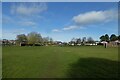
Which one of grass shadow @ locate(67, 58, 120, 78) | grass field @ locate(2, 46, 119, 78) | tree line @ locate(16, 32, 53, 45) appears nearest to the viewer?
grass shadow @ locate(67, 58, 120, 78)

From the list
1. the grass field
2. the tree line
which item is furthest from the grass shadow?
the tree line

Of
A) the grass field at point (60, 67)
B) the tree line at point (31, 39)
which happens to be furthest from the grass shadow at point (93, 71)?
the tree line at point (31, 39)

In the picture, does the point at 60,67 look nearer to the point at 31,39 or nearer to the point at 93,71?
the point at 93,71

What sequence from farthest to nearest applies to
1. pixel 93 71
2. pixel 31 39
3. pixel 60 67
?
pixel 31 39
pixel 60 67
pixel 93 71

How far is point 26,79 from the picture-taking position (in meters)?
9.51

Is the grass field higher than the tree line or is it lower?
lower

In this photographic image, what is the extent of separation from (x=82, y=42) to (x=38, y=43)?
35.1 m

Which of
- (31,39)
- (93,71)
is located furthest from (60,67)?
(31,39)

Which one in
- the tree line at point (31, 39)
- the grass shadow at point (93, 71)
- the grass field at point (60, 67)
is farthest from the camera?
the tree line at point (31, 39)

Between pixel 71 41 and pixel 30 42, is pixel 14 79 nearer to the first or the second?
pixel 30 42

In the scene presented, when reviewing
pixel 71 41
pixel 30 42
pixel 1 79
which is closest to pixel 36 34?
pixel 30 42

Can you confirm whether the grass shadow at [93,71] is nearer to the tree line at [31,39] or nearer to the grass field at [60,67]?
the grass field at [60,67]

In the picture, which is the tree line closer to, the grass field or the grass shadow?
the grass field

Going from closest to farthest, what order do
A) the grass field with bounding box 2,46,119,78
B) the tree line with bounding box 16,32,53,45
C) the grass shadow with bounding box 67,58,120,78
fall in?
the grass shadow with bounding box 67,58,120,78 < the grass field with bounding box 2,46,119,78 < the tree line with bounding box 16,32,53,45
